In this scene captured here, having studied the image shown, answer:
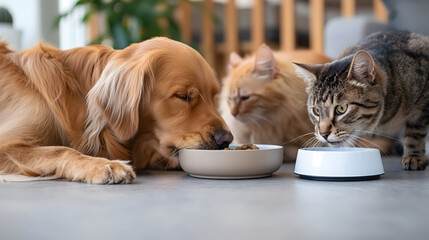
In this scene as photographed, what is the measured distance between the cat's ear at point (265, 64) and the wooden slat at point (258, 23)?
196cm

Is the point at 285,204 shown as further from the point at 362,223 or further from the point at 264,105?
the point at 264,105

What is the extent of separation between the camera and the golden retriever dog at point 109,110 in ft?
4.90

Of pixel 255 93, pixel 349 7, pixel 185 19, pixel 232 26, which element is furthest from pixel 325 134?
pixel 185 19

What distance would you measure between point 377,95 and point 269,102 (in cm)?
66

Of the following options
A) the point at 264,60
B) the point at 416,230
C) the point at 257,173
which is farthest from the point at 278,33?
the point at 416,230

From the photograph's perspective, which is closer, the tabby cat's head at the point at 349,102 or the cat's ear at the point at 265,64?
the tabby cat's head at the point at 349,102

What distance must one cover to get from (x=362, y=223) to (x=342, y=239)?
98mm

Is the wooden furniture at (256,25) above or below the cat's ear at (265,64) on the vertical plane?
above

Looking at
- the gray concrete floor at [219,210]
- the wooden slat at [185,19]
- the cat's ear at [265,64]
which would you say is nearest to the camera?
the gray concrete floor at [219,210]

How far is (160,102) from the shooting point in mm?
1550

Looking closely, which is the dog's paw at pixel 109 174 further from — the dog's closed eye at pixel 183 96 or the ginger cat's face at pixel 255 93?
the ginger cat's face at pixel 255 93

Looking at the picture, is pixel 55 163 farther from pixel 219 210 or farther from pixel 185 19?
pixel 185 19

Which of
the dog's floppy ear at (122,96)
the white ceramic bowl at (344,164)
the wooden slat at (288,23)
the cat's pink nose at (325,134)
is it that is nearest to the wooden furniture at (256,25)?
the wooden slat at (288,23)

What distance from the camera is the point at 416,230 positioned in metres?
0.88
